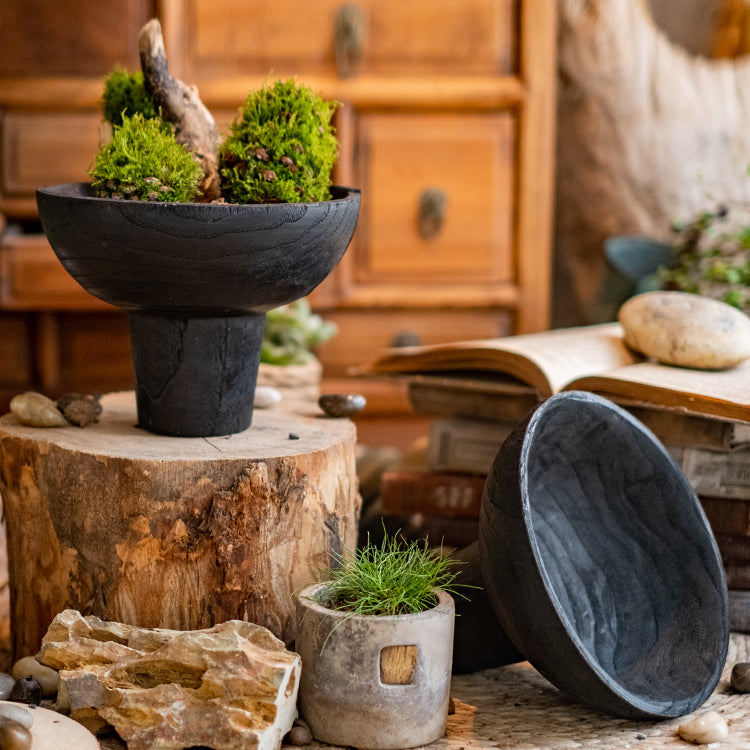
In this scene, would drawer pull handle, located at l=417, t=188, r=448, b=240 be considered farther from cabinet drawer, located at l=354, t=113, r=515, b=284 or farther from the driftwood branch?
the driftwood branch

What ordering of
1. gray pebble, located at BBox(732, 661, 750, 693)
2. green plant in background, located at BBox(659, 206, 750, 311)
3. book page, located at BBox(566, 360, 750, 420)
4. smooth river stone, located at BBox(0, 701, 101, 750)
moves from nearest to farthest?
1. smooth river stone, located at BBox(0, 701, 101, 750)
2. gray pebble, located at BBox(732, 661, 750, 693)
3. book page, located at BBox(566, 360, 750, 420)
4. green plant in background, located at BBox(659, 206, 750, 311)

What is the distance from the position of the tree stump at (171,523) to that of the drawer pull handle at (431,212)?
41.5 inches

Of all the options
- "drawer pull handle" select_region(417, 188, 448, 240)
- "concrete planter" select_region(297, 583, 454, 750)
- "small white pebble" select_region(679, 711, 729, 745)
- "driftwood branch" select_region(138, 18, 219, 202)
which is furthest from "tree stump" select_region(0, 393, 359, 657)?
"drawer pull handle" select_region(417, 188, 448, 240)

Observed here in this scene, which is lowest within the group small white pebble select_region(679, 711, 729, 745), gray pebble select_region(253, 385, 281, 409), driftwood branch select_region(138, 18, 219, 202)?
small white pebble select_region(679, 711, 729, 745)

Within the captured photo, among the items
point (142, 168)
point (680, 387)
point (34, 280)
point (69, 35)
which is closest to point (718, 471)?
point (680, 387)

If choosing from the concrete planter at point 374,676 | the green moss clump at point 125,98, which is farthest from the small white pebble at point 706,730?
the green moss clump at point 125,98

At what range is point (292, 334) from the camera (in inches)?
87.1

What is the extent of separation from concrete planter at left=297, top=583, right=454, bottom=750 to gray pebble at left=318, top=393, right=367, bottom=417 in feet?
1.33

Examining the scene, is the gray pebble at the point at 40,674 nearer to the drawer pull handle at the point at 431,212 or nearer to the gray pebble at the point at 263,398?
the gray pebble at the point at 263,398

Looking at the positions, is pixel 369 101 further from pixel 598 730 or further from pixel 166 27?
pixel 598 730

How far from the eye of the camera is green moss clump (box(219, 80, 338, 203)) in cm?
133

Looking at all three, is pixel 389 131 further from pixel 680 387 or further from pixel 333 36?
pixel 680 387

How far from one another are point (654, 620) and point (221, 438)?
2.17 feet

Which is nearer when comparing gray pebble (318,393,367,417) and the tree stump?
the tree stump
